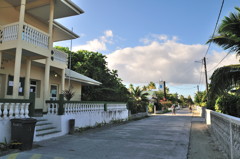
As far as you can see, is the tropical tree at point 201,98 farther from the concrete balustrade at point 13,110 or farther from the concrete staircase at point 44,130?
the concrete balustrade at point 13,110

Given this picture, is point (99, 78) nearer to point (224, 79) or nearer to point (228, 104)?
point (228, 104)

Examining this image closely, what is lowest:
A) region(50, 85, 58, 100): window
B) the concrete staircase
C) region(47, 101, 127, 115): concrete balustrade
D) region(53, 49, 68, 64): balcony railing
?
the concrete staircase


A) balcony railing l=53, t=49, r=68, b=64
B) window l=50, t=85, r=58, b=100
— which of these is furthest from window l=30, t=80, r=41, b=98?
balcony railing l=53, t=49, r=68, b=64

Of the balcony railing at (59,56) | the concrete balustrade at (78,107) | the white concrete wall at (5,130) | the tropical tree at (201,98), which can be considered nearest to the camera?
the white concrete wall at (5,130)

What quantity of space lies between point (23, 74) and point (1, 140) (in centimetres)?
658

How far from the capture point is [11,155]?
550 centimetres

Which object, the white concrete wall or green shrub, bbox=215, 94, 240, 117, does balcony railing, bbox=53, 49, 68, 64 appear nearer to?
the white concrete wall

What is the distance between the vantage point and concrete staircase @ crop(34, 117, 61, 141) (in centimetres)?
757

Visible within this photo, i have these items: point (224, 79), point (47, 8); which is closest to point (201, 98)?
point (224, 79)

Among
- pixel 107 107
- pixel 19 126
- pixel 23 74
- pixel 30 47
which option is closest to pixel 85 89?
pixel 107 107

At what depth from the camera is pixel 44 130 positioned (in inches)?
321

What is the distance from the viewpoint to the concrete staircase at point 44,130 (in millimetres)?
7574

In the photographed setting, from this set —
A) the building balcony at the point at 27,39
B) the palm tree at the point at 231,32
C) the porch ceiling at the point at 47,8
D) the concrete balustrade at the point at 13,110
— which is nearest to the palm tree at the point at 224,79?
the palm tree at the point at 231,32

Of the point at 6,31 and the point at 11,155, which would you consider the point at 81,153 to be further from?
the point at 6,31
